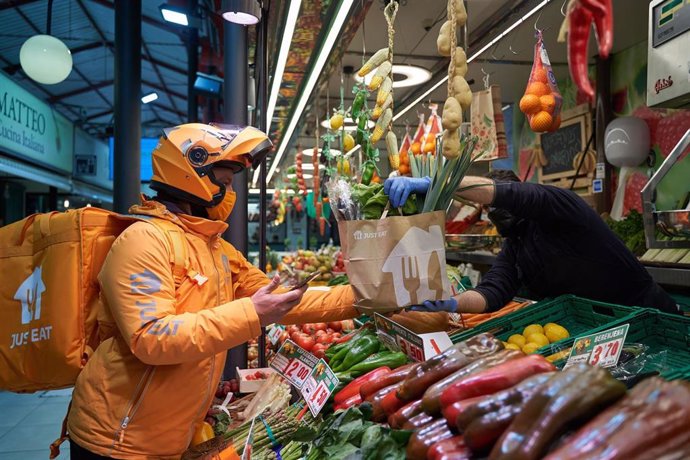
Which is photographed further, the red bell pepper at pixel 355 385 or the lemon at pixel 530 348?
the lemon at pixel 530 348

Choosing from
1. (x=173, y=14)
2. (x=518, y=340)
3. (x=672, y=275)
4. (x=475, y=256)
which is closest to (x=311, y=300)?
(x=518, y=340)

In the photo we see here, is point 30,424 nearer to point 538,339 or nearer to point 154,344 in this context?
point 154,344

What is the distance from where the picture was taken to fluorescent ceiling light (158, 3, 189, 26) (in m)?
6.64

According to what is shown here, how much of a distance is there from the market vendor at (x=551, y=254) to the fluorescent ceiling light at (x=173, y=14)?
18.0 ft

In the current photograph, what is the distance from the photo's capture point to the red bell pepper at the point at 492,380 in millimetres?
1243

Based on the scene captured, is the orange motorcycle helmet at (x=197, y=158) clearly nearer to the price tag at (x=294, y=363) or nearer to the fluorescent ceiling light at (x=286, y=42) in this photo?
the price tag at (x=294, y=363)

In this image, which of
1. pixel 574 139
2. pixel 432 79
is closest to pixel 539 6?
pixel 432 79

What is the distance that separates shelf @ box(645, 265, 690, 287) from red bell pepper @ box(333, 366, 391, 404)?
2.77 meters

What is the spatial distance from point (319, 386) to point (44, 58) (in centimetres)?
550

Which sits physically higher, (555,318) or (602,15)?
(602,15)

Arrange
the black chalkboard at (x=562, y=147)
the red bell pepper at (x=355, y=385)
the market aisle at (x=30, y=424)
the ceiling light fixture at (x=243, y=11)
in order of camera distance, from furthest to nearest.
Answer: the black chalkboard at (x=562, y=147)
the market aisle at (x=30, y=424)
the ceiling light fixture at (x=243, y=11)
the red bell pepper at (x=355, y=385)

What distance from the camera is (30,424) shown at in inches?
212

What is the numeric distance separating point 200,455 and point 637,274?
89.8 inches

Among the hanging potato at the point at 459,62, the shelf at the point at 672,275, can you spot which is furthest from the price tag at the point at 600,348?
the shelf at the point at 672,275
